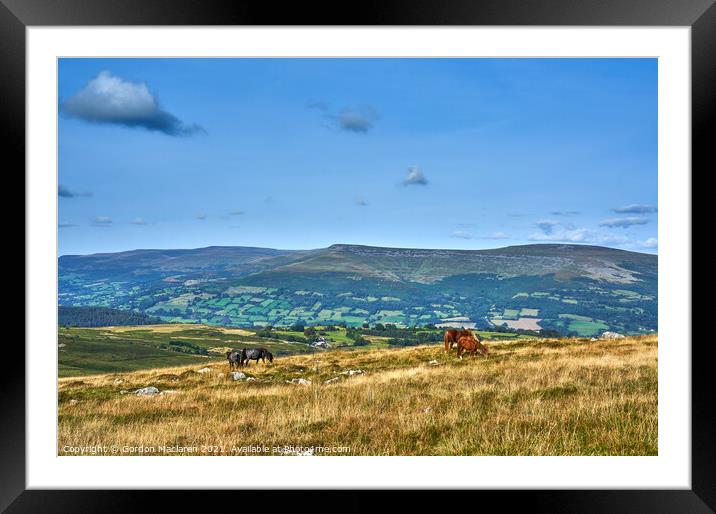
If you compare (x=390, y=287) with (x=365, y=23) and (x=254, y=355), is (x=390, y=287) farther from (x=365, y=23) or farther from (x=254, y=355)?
(x=365, y=23)

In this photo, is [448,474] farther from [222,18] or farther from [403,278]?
[403,278]

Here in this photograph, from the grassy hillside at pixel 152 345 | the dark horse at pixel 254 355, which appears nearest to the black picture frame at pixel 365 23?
the dark horse at pixel 254 355

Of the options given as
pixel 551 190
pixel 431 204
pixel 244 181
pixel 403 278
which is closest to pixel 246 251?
pixel 244 181

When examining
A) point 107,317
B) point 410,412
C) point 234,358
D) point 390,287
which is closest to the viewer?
point 410,412

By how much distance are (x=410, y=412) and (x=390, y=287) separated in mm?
65955

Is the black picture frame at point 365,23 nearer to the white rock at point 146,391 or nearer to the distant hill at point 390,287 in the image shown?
the white rock at point 146,391

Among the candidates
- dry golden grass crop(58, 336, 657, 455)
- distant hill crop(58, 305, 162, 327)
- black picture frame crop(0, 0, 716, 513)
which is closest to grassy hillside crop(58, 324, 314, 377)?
distant hill crop(58, 305, 162, 327)

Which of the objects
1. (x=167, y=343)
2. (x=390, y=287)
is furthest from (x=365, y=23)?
(x=390, y=287)

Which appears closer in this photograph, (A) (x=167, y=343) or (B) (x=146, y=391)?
(B) (x=146, y=391)

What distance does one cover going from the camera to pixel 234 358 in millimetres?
9938

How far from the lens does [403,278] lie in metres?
73.6

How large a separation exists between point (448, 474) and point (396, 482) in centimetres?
38

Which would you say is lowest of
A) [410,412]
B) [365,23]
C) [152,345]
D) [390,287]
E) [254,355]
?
[152,345]

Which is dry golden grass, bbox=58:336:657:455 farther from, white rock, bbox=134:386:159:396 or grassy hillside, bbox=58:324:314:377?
grassy hillside, bbox=58:324:314:377
